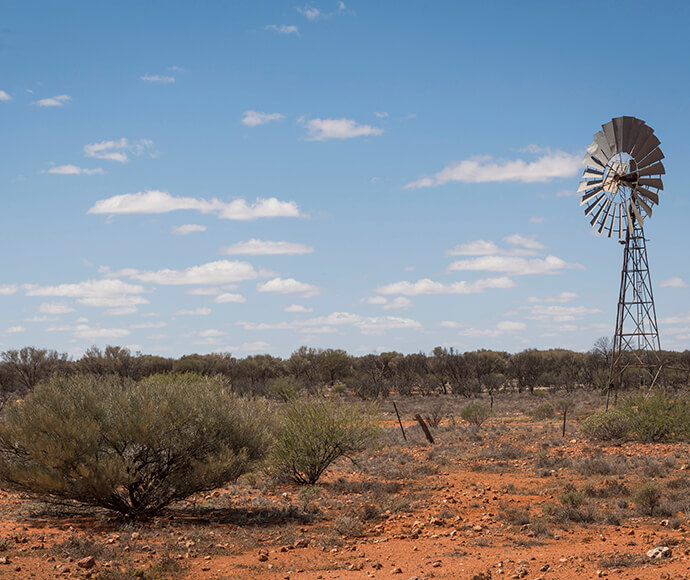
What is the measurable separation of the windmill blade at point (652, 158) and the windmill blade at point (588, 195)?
186 cm

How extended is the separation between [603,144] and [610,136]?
0.46m

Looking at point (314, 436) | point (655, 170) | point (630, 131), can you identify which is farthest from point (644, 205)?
point (314, 436)

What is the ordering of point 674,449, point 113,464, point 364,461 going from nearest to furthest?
1. point 113,464
2. point 674,449
3. point 364,461

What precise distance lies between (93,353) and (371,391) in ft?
88.6

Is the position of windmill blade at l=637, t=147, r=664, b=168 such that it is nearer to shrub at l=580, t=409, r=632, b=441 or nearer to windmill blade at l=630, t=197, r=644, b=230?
windmill blade at l=630, t=197, r=644, b=230

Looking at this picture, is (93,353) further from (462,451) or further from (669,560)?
(669,560)

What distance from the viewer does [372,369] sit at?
74875 mm

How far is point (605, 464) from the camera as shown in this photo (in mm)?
17844

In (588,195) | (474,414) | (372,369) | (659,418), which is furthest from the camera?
(372,369)

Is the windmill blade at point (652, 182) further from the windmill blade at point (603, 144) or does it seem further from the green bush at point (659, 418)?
the green bush at point (659, 418)

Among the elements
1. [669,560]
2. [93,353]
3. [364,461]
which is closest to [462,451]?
[364,461]

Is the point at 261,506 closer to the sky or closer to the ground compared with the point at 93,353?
closer to the ground

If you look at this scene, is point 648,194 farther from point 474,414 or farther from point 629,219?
point 474,414

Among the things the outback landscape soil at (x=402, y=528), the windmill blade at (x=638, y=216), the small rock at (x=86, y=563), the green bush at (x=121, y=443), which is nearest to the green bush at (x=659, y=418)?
the outback landscape soil at (x=402, y=528)
